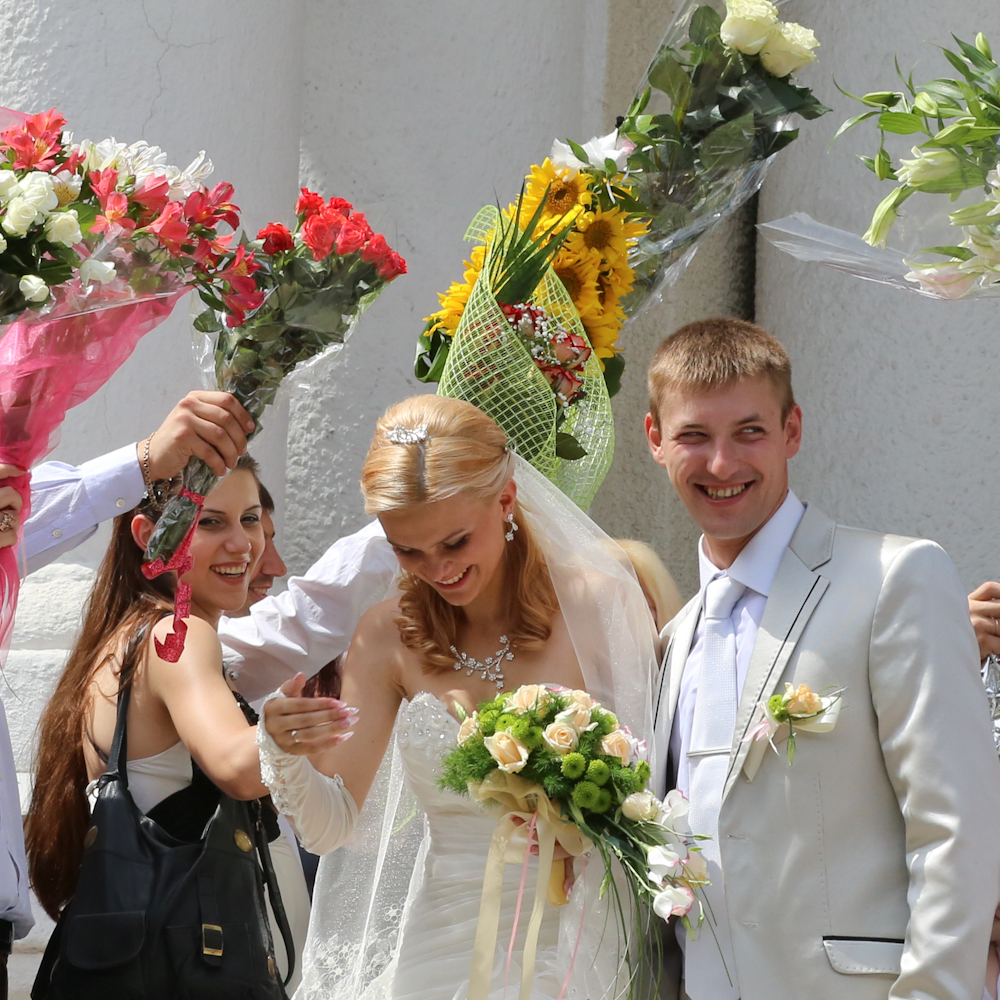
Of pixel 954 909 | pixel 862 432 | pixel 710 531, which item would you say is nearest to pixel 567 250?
pixel 710 531

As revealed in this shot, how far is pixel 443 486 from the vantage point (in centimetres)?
306

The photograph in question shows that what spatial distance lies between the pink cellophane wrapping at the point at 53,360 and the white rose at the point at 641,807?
1.41 meters

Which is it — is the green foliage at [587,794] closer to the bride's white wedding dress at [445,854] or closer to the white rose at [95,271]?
the bride's white wedding dress at [445,854]

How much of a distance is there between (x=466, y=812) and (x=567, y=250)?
4.61 ft

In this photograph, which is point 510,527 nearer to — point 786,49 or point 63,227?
point 63,227

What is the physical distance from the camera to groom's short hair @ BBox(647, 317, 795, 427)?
287 cm

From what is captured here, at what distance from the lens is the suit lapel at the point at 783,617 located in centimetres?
264

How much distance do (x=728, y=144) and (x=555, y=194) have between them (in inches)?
18.3

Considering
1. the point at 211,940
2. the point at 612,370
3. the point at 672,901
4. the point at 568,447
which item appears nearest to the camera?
the point at 672,901

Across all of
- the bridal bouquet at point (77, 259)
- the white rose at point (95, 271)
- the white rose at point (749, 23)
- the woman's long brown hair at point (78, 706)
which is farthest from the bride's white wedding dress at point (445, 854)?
the white rose at point (749, 23)

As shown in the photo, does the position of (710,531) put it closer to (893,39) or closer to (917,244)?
(917,244)

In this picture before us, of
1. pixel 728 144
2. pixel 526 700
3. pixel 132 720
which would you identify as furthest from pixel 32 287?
pixel 728 144

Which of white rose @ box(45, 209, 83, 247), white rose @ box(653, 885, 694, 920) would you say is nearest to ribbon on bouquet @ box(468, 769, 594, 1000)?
white rose @ box(653, 885, 694, 920)

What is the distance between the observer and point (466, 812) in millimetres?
3096
